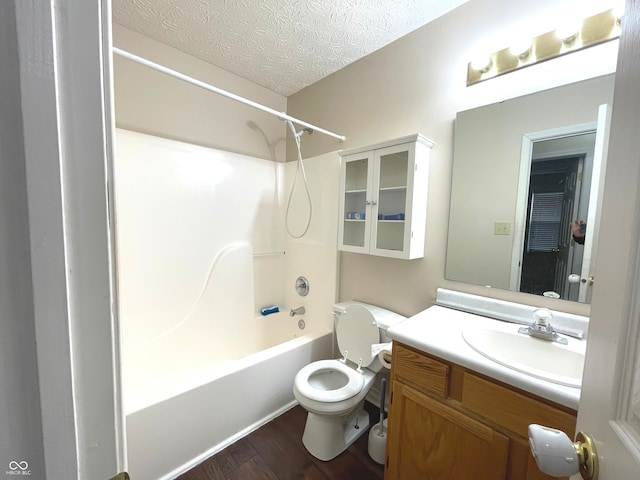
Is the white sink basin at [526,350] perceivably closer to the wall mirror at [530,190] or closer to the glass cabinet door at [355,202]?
the wall mirror at [530,190]

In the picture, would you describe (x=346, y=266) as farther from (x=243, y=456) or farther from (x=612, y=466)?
(x=612, y=466)

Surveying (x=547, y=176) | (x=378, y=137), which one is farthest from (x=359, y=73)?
(x=547, y=176)

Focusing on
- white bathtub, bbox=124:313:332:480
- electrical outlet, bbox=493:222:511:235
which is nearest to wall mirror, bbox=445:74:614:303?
electrical outlet, bbox=493:222:511:235

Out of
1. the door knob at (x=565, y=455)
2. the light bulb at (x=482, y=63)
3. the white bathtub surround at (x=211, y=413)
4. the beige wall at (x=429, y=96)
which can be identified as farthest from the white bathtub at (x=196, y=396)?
the light bulb at (x=482, y=63)

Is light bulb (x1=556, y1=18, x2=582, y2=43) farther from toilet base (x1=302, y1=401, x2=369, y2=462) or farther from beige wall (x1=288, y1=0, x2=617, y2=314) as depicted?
toilet base (x1=302, y1=401, x2=369, y2=462)

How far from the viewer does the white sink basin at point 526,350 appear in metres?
0.93

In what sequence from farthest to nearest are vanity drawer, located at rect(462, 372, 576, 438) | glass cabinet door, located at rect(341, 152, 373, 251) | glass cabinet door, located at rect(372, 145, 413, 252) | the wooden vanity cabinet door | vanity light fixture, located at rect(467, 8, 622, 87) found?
glass cabinet door, located at rect(341, 152, 373, 251) → glass cabinet door, located at rect(372, 145, 413, 252) → vanity light fixture, located at rect(467, 8, 622, 87) → the wooden vanity cabinet door → vanity drawer, located at rect(462, 372, 576, 438)

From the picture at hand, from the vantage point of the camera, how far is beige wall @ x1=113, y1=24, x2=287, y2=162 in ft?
5.28

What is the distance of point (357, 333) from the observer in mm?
1648

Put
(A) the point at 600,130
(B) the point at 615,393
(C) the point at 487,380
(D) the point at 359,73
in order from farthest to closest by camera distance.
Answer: (D) the point at 359,73 < (A) the point at 600,130 < (C) the point at 487,380 < (B) the point at 615,393

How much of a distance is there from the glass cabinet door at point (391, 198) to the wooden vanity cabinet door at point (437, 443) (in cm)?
78

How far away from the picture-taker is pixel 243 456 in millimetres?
1396

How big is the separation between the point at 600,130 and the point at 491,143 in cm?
38

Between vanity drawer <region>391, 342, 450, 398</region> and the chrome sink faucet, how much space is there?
0.45 m
